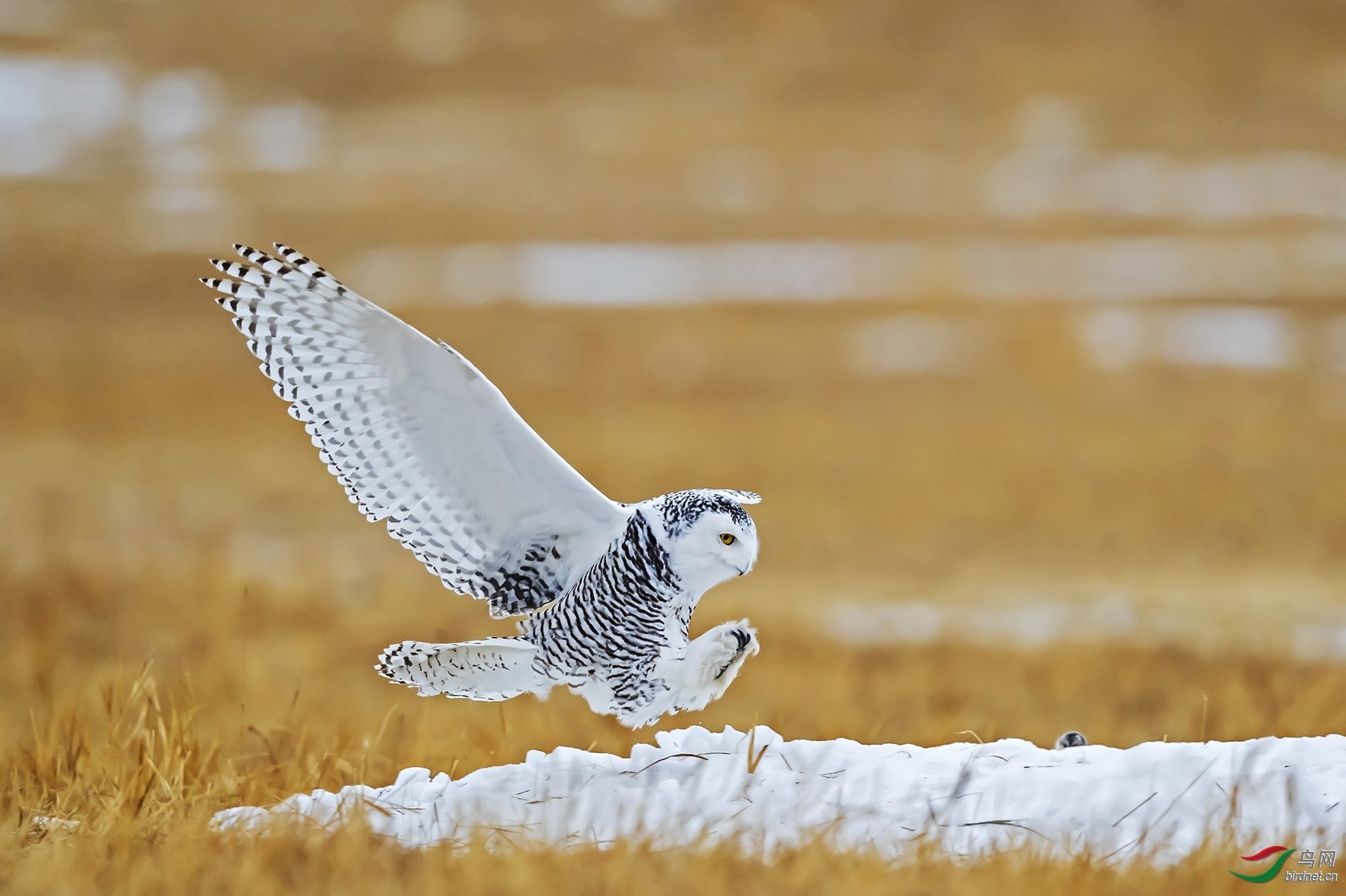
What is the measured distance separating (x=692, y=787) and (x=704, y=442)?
10.6 m

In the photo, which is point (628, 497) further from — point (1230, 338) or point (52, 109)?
point (52, 109)

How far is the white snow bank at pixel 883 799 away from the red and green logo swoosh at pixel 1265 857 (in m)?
0.06

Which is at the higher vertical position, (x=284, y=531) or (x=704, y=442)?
(x=704, y=442)

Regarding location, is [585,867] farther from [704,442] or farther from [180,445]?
[180,445]

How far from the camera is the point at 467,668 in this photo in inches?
150

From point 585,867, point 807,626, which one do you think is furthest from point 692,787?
point 807,626

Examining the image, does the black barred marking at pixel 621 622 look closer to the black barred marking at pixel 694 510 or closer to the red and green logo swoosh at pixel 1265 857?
the black barred marking at pixel 694 510

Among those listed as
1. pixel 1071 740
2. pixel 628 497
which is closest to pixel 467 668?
pixel 1071 740

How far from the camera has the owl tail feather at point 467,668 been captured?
376 centimetres

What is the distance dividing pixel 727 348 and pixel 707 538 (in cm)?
1458

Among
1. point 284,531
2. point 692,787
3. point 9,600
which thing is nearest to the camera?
point 692,787

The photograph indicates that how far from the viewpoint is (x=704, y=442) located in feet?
45.3

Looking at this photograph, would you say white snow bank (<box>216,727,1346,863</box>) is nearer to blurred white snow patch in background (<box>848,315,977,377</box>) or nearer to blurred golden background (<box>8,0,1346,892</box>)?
blurred golden background (<box>8,0,1346,892</box>)

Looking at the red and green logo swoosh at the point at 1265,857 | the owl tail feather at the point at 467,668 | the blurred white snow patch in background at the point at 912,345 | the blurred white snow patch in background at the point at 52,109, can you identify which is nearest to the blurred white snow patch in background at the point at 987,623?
the owl tail feather at the point at 467,668
